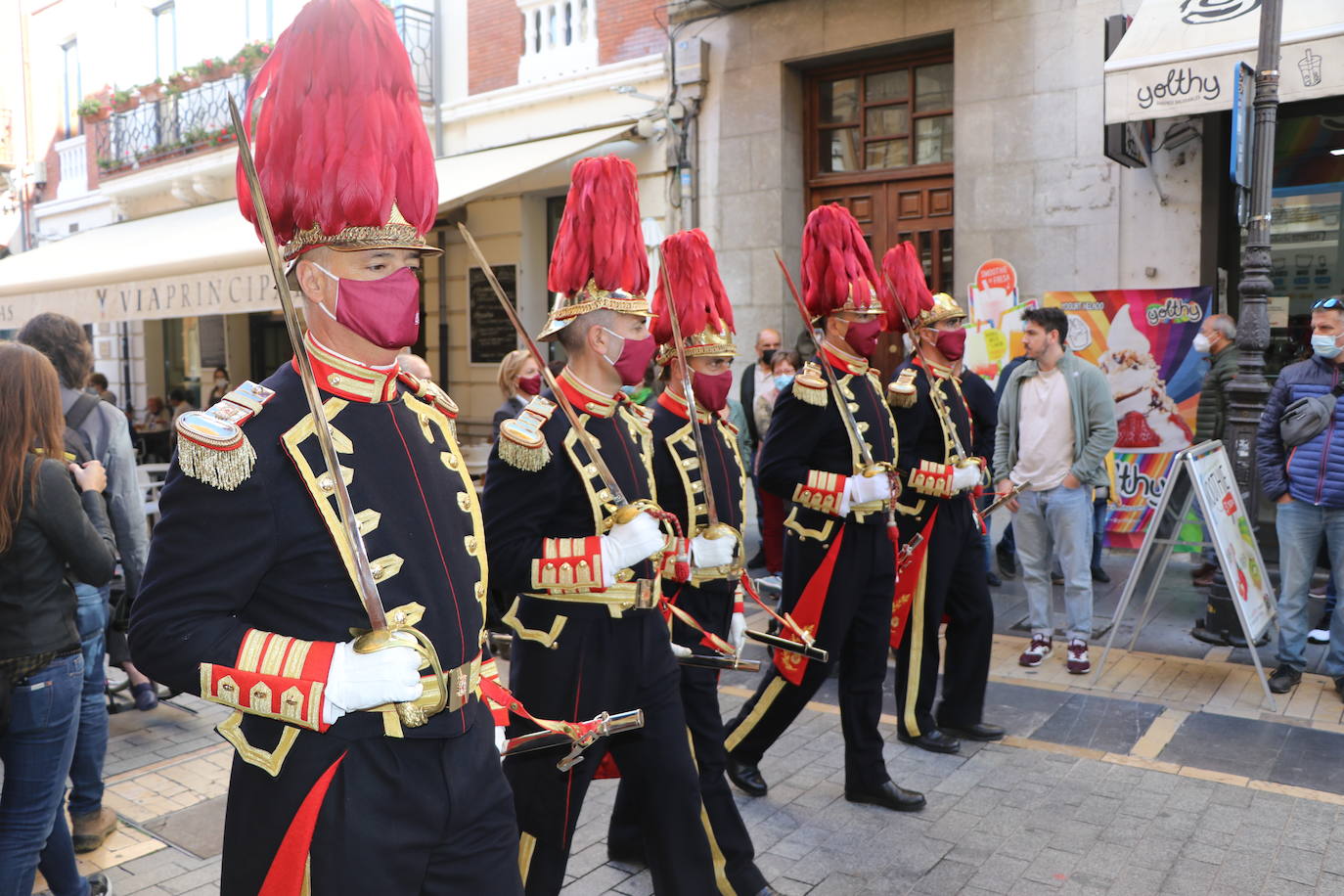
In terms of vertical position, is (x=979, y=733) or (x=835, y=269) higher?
(x=835, y=269)

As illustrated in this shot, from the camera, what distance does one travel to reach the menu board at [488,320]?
14.0 meters

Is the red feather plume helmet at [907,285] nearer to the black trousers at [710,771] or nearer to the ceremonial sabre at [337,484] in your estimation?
the black trousers at [710,771]

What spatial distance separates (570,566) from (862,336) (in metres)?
2.36

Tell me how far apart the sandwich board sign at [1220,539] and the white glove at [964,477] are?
157 centimetres

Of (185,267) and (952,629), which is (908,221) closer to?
(952,629)

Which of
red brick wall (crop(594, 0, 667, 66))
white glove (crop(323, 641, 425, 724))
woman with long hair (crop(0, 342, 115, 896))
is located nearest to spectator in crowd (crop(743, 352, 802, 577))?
red brick wall (crop(594, 0, 667, 66))

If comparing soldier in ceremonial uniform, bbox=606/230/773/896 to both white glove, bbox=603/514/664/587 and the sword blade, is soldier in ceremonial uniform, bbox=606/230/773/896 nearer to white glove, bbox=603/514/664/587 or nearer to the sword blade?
white glove, bbox=603/514/664/587

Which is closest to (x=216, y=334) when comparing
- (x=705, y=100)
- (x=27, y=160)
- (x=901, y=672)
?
(x=27, y=160)

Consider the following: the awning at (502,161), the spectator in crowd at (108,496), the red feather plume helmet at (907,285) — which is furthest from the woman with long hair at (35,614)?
the awning at (502,161)

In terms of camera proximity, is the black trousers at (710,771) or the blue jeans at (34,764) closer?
the blue jeans at (34,764)

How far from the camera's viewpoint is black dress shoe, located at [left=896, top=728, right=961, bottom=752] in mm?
5480

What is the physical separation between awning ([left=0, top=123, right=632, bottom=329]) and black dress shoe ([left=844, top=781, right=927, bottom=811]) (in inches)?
247

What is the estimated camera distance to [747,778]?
16.4 feet

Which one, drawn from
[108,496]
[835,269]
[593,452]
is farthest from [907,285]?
[108,496]
